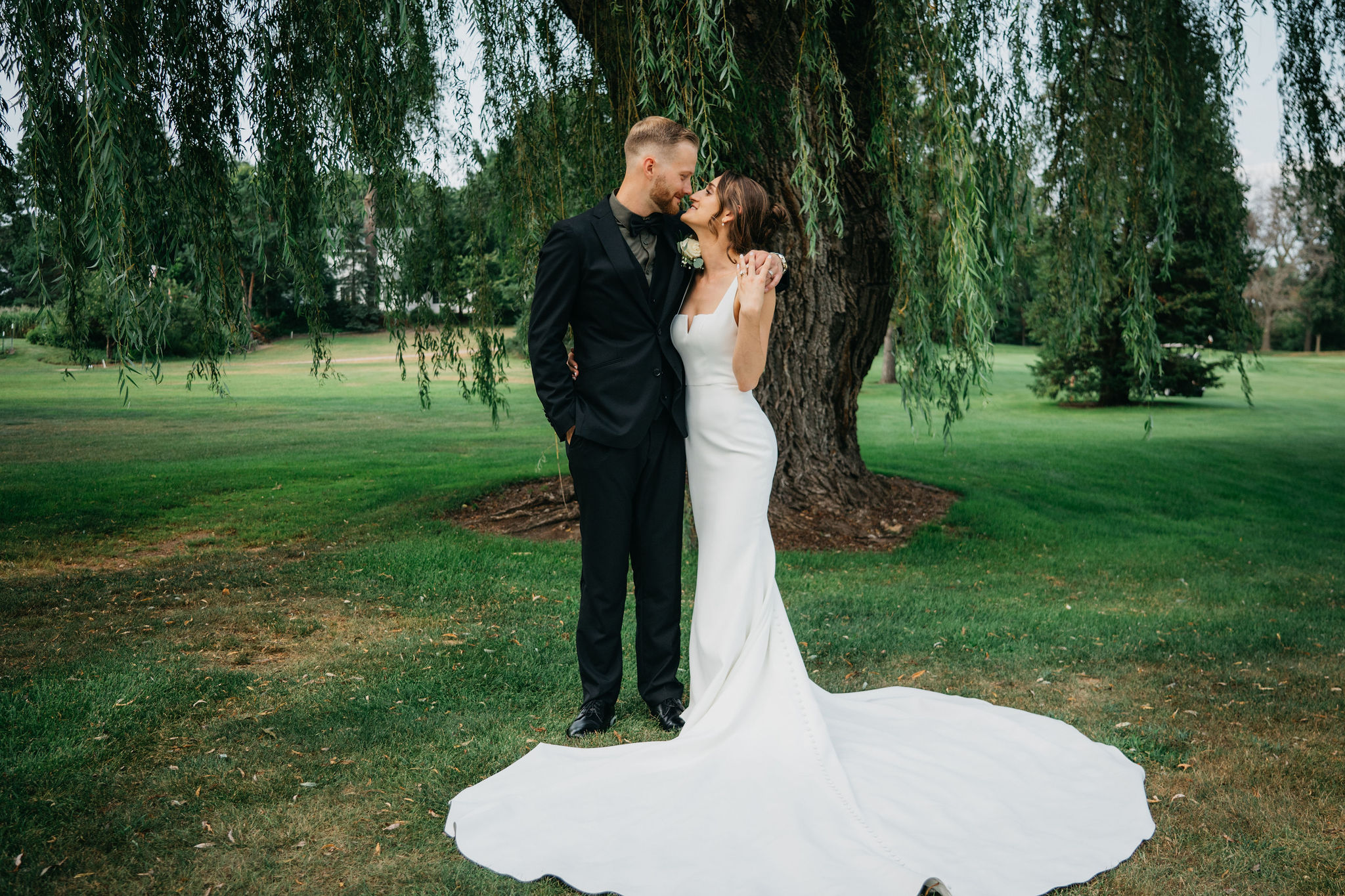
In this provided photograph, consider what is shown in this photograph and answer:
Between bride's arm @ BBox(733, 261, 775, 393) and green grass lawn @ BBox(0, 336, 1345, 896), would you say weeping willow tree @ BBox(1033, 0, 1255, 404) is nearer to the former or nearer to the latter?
green grass lawn @ BBox(0, 336, 1345, 896)

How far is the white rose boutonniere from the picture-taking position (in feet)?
10.3

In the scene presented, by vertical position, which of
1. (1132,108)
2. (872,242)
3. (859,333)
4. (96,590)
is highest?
(1132,108)

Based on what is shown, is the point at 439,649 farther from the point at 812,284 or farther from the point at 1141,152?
the point at 1141,152

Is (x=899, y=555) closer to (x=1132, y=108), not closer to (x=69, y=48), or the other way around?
(x=1132, y=108)

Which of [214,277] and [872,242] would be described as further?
[872,242]

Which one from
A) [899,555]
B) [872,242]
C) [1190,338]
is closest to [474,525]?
[899,555]

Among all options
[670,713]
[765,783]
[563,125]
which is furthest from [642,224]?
[563,125]

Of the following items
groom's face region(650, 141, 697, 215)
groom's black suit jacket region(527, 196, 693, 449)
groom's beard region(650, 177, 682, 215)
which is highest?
groom's face region(650, 141, 697, 215)

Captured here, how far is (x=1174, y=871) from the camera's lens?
2.46 m

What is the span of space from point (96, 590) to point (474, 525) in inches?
105

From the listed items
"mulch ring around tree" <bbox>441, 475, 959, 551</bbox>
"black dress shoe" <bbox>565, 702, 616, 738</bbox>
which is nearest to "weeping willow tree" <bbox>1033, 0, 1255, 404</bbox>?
"mulch ring around tree" <bbox>441, 475, 959, 551</bbox>

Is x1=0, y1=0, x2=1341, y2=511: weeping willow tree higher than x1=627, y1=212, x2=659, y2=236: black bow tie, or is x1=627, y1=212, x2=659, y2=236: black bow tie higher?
x1=0, y1=0, x2=1341, y2=511: weeping willow tree

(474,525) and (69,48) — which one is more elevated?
(69,48)

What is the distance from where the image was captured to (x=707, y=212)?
10.2 feet
